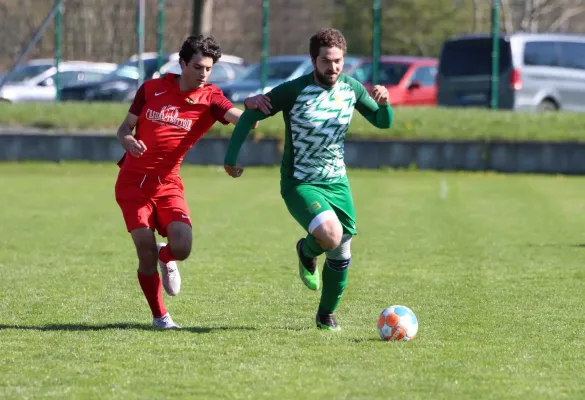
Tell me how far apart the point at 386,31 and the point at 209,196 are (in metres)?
8.38

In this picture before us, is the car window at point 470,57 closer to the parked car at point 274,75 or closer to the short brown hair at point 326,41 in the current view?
the parked car at point 274,75

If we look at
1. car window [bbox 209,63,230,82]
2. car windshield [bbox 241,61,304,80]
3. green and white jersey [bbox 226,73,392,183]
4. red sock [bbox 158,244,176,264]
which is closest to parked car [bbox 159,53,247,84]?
car window [bbox 209,63,230,82]

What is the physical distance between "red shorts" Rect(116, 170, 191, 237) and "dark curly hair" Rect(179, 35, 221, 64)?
79 centimetres

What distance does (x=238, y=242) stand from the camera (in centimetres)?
1225

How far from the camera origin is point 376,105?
7.45 meters

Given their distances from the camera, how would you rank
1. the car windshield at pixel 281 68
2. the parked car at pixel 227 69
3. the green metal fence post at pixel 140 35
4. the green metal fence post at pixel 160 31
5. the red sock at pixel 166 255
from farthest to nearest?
the parked car at pixel 227 69 → the car windshield at pixel 281 68 → the green metal fence post at pixel 160 31 → the green metal fence post at pixel 140 35 → the red sock at pixel 166 255

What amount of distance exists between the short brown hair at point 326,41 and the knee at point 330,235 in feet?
3.35

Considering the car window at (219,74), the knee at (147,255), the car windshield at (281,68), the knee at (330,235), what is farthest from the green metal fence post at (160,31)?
the knee at (330,235)

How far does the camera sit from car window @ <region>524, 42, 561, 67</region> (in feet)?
78.0

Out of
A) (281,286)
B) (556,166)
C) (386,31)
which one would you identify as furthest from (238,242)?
(386,31)

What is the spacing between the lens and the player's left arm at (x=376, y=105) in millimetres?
7289

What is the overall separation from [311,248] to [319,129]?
74cm

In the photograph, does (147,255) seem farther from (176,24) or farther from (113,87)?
(113,87)

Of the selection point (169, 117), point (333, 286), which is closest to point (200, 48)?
point (169, 117)
